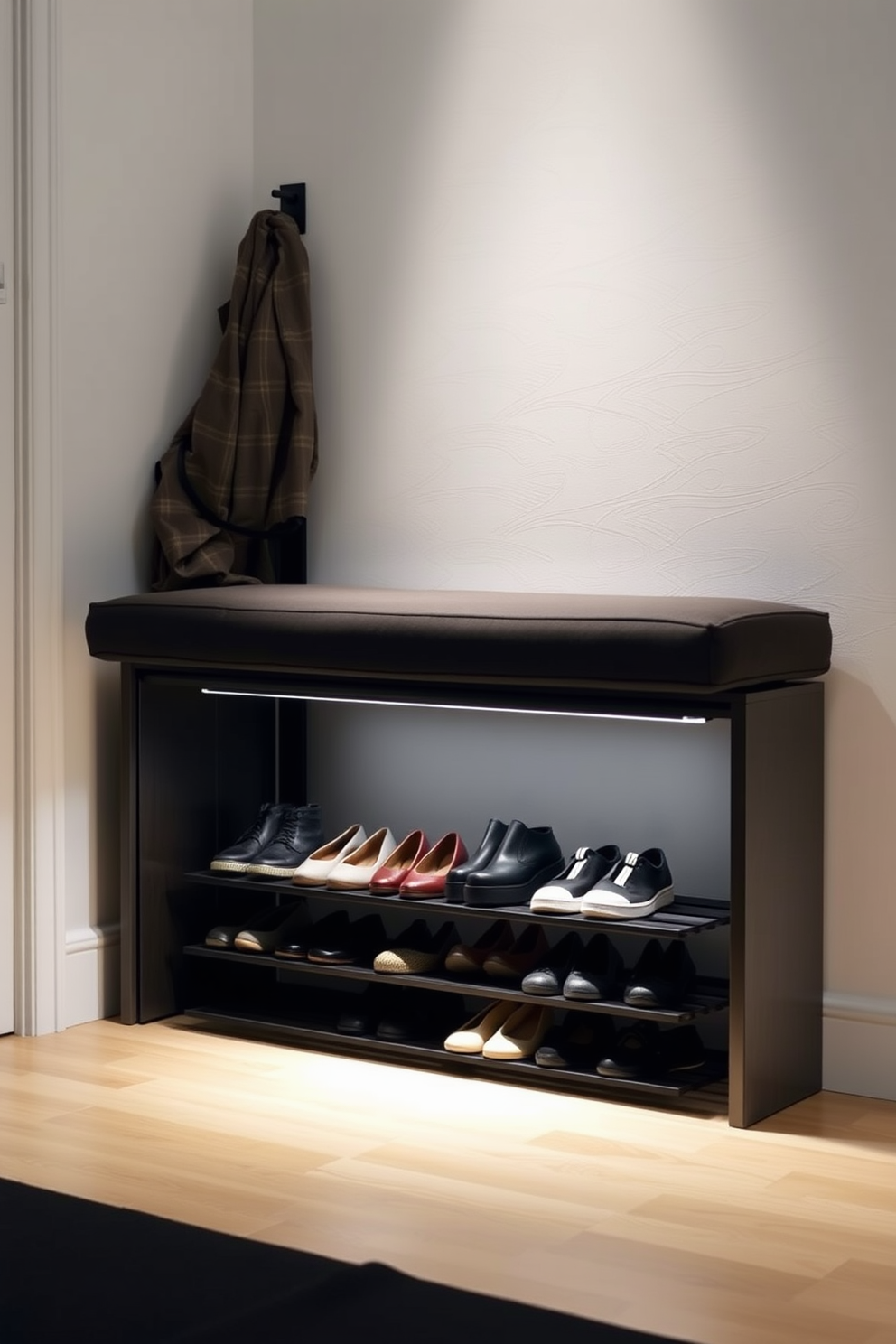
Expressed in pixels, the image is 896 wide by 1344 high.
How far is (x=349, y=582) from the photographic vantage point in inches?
131

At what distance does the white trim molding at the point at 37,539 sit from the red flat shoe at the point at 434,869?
70 cm

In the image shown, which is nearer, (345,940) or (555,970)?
(555,970)

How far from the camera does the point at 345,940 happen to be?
2957 millimetres

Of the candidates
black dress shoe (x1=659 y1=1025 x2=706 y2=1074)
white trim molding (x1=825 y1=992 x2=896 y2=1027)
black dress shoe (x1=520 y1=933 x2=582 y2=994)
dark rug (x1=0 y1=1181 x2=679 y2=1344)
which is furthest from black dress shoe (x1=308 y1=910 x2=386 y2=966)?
dark rug (x1=0 y1=1181 x2=679 y2=1344)

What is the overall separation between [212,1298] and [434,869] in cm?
149

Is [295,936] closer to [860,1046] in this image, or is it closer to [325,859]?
[325,859]

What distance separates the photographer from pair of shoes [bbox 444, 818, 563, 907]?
271 centimetres

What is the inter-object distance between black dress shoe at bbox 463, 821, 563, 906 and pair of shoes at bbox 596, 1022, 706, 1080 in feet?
0.93

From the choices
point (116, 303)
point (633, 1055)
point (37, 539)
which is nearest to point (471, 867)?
point (633, 1055)

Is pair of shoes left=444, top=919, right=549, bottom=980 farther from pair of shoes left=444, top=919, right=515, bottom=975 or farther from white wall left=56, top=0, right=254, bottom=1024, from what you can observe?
white wall left=56, top=0, right=254, bottom=1024

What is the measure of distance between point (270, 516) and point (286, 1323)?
212 centimetres

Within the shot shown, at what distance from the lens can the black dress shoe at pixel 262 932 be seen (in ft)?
9.84

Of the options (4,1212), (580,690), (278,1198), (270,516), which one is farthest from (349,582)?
(4,1212)

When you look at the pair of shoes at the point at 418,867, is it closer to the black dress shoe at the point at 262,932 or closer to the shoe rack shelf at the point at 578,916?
the shoe rack shelf at the point at 578,916
